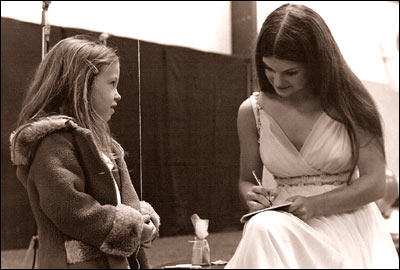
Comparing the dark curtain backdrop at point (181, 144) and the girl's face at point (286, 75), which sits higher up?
the girl's face at point (286, 75)

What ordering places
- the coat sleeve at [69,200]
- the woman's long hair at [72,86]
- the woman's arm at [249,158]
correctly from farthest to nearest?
the woman's arm at [249,158] < the woman's long hair at [72,86] < the coat sleeve at [69,200]

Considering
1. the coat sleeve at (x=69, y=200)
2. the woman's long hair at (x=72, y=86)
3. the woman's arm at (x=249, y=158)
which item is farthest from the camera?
the woman's arm at (x=249, y=158)

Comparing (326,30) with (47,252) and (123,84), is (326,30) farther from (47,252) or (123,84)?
(47,252)

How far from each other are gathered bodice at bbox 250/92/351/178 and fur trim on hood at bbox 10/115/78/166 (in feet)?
1.67

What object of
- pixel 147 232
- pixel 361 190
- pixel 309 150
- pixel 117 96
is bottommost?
pixel 147 232

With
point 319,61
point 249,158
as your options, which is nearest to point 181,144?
point 249,158

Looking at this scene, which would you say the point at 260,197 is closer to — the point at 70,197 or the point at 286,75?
the point at 286,75

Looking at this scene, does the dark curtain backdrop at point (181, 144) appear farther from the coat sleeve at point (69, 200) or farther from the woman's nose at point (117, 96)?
the coat sleeve at point (69, 200)

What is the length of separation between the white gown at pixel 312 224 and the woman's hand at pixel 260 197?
1.0 inches

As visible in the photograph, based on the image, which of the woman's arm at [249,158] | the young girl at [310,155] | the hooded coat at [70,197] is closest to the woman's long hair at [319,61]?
the young girl at [310,155]

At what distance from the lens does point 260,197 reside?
1606 millimetres

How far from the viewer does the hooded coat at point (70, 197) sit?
4.62ft

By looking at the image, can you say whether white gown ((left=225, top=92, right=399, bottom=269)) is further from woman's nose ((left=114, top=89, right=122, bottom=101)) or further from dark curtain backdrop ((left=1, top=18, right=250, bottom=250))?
woman's nose ((left=114, top=89, right=122, bottom=101))

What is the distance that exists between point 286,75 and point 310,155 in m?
0.23
